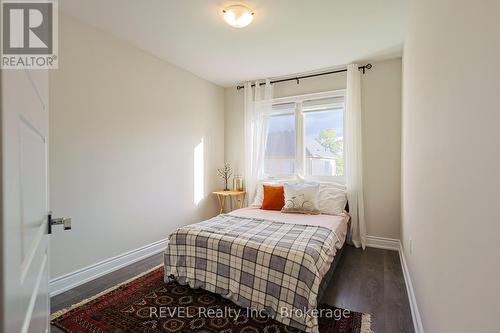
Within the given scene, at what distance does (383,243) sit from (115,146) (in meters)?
3.58

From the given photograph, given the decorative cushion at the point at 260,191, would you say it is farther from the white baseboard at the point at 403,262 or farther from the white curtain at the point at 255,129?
the white baseboard at the point at 403,262

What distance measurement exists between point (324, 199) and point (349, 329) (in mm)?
1783

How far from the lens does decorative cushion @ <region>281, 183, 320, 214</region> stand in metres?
3.18

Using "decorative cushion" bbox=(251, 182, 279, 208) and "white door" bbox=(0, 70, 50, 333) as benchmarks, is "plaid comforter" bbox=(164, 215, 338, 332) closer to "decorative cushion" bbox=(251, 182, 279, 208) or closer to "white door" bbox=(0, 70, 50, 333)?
"decorative cushion" bbox=(251, 182, 279, 208)

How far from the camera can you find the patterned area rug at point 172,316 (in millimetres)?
1768

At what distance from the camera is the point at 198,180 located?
3.97 metres

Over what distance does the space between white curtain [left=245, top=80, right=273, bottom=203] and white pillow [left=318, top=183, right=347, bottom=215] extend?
1113mm

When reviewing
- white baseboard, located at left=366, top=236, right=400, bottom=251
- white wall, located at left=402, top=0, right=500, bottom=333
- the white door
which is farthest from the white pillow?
the white door

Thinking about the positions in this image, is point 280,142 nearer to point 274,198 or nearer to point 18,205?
point 274,198

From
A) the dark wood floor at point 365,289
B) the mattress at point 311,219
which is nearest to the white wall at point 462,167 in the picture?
the dark wood floor at point 365,289

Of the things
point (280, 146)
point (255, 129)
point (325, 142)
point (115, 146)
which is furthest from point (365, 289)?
point (115, 146)

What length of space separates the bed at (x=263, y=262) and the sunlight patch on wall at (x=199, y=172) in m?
1.34

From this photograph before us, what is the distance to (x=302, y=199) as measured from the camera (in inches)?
127

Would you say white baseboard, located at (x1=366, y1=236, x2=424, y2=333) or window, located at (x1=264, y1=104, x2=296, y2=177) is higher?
window, located at (x1=264, y1=104, x2=296, y2=177)
